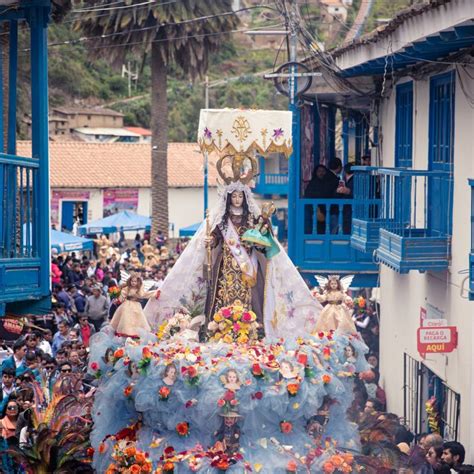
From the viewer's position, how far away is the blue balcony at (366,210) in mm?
17156

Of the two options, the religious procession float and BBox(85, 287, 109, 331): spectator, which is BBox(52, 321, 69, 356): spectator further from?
the religious procession float

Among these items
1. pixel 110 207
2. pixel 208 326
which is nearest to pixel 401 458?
pixel 208 326

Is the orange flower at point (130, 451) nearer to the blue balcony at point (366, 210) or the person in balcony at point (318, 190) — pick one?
the blue balcony at point (366, 210)

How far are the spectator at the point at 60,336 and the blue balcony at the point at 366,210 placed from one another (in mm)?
4335

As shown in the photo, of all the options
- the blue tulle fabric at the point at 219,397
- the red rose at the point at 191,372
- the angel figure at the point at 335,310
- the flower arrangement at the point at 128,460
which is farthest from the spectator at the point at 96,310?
the red rose at the point at 191,372

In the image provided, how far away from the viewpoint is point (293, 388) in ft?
40.0

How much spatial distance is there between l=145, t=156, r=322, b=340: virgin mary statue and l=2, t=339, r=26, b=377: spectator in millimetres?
2612

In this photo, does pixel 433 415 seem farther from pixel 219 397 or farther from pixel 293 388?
pixel 219 397

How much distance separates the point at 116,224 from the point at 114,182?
442 inches

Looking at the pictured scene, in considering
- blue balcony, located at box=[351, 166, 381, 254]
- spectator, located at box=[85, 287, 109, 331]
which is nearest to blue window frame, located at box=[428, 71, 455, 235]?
blue balcony, located at box=[351, 166, 381, 254]

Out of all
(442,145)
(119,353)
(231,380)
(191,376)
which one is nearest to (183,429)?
(191,376)

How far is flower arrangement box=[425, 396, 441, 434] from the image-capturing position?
15.3 meters

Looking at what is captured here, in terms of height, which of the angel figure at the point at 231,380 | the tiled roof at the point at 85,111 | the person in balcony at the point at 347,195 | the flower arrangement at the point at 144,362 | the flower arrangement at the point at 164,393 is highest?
the tiled roof at the point at 85,111

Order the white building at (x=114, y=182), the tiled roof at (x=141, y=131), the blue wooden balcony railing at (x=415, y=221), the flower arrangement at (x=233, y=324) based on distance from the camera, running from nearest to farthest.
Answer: the flower arrangement at (x=233, y=324), the blue wooden balcony railing at (x=415, y=221), the white building at (x=114, y=182), the tiled roof at (x=141, y=131)
